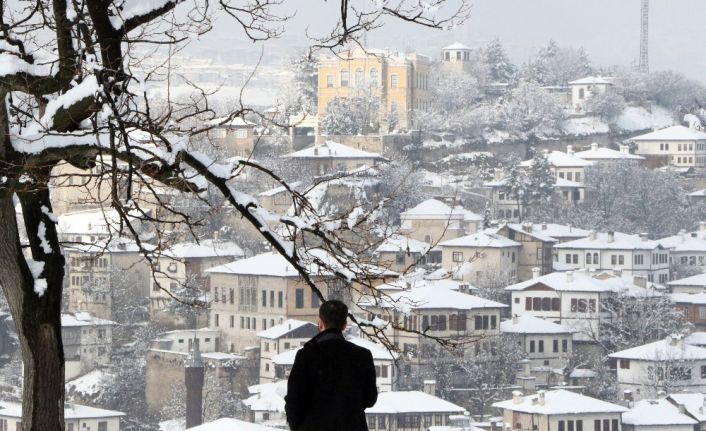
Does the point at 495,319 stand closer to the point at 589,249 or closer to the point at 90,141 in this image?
the point at 589,249

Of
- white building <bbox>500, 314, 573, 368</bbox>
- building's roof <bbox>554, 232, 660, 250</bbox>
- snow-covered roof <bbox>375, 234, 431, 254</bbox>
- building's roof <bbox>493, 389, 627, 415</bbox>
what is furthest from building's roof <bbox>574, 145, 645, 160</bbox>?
building's roof <bbox>493, 389, 627, 415</bbox>

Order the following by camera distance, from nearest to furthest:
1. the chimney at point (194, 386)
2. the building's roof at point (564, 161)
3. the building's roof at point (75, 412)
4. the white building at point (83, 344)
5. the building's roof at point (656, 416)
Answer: the building's roof at point (75, 412)
the building's roof at point (656, 416)
the chimney at point (194, 386)
the white building at point (83, 344)
the building's roof at point (564, 161)

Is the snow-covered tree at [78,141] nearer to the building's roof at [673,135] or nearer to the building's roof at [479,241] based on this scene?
the building's roof at [479,241]

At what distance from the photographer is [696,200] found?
70625 millimetres

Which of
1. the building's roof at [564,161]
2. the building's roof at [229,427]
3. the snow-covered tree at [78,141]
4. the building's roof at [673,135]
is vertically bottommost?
the building's roof at [229,427]

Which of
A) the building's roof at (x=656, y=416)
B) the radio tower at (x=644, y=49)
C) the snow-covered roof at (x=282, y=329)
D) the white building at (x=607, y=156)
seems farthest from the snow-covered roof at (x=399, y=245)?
the radio tower at (x=644, y=49)

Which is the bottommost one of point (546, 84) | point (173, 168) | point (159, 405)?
point (159, 405)

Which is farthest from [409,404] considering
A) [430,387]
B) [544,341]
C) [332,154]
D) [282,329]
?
[332,154]

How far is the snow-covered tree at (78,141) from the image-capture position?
15.7 ft

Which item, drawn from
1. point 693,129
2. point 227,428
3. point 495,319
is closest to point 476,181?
point 693,129

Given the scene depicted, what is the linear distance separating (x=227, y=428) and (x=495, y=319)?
15.1 meters

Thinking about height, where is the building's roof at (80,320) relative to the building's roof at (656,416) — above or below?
above

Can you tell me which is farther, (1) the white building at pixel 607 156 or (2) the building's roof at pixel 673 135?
(2) the building's roof at pixel 673 135

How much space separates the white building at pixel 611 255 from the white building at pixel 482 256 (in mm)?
3266
